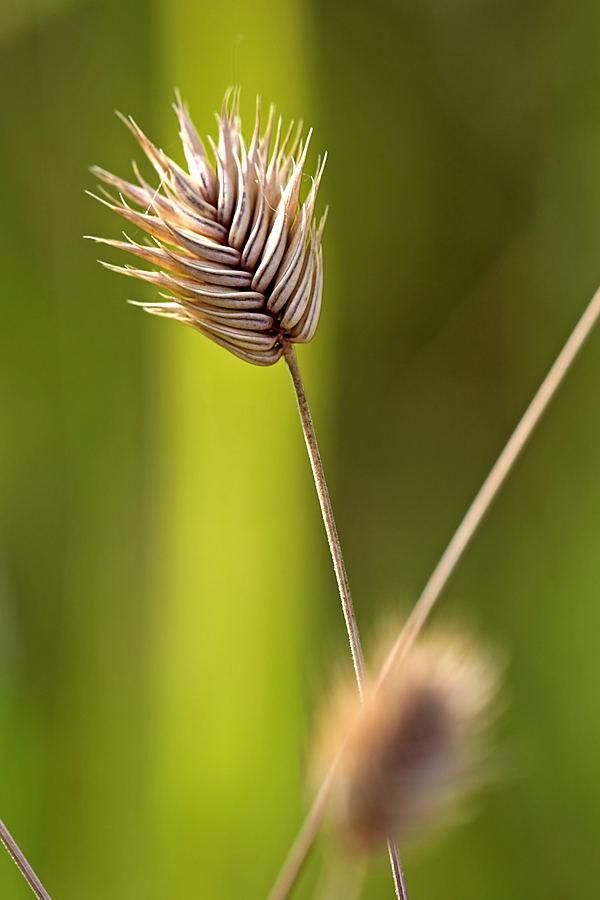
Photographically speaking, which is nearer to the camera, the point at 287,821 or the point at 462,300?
the point at 287,821

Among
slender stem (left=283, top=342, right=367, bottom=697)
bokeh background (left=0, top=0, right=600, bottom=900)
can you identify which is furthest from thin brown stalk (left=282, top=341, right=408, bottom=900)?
bokeh background (left=0, top=0, right=600, bottom=900)

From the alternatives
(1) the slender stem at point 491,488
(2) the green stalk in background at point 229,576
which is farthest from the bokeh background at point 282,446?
(1) the slender stem at point 491,488

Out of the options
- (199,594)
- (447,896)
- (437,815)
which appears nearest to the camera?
(437,815)

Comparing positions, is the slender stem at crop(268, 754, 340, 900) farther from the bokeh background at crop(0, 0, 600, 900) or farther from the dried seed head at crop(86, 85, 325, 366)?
the bokeh background at crop(0, 0, 600, 900)

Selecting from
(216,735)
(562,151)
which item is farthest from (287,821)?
(562,151)

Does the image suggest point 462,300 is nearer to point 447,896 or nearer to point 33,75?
point 33,75

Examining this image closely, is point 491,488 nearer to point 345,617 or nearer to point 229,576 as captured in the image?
point 345,617

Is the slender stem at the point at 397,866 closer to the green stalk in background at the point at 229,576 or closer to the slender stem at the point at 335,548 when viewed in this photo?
the slender stem at the point at 335,548

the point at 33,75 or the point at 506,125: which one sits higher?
the point at 506,125
